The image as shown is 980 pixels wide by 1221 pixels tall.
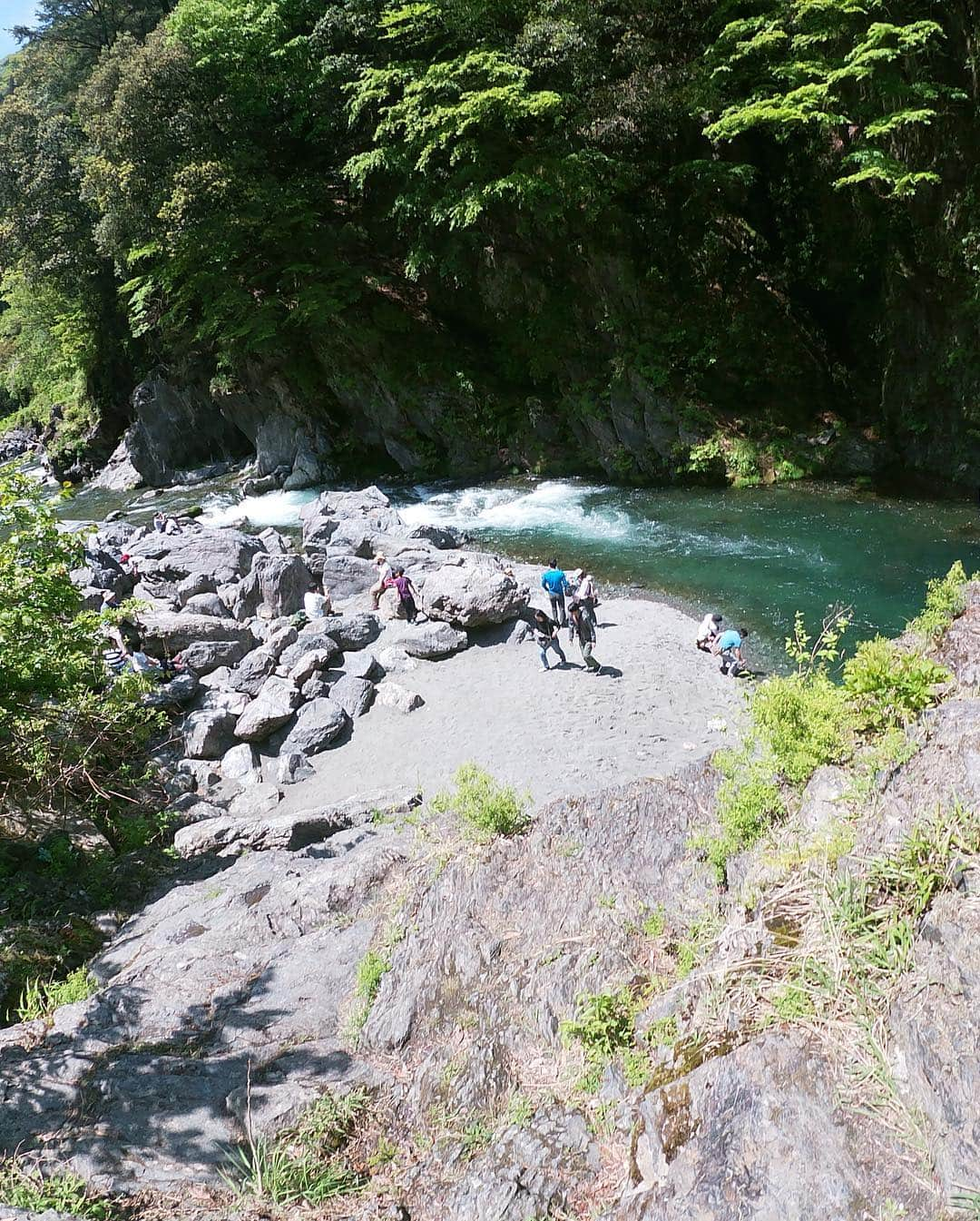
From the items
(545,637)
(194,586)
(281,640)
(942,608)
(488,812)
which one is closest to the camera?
(488,812)

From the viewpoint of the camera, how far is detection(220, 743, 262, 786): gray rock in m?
12.2

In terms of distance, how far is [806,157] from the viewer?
72.7 ft

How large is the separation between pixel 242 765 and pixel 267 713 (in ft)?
3.22

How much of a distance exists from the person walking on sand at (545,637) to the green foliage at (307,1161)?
29.7 ft

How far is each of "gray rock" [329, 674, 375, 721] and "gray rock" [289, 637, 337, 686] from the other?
739mm

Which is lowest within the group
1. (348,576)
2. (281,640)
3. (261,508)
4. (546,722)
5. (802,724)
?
(546,722)

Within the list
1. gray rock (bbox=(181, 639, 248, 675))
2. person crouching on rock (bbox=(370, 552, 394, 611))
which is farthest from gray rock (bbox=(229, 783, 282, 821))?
person crouching on rock (bbox=(370, 552, 394, 611))

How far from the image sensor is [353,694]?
1327cm

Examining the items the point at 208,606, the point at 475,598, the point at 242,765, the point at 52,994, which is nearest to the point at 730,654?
the point at 475,598

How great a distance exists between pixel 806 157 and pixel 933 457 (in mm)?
9694

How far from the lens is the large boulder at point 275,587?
56.5 ft

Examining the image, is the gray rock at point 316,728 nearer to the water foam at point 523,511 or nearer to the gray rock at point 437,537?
the gray rock at point 437,537

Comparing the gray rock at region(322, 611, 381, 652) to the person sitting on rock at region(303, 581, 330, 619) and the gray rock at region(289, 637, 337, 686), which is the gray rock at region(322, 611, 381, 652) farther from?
the person sitting on rock at region(303, 581, 330, 619)

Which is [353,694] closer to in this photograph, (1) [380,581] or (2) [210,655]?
(2) [210,655]
